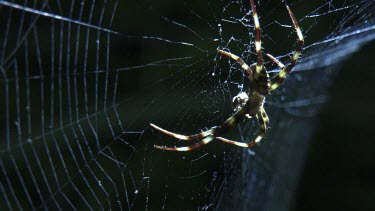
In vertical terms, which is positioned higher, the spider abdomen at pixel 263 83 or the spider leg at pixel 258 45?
the spider leg at pixel 258 45

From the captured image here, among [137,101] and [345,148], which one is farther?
[345,148]

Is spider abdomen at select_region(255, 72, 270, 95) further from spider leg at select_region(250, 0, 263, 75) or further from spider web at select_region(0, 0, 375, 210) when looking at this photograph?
spider web at select_region(0, 0, 375, 210)

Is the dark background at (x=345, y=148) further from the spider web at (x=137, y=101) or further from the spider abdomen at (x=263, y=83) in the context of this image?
the spider abdomen at (x=263, y=83)

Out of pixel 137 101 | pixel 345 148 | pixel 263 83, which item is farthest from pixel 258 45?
pixel 345 148

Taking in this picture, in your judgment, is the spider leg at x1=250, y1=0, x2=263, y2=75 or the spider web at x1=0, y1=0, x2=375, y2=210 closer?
the spider leg at x1=250, y1=0, x2=263, y2=75

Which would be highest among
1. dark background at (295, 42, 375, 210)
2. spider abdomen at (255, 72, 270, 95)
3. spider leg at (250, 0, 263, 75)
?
spider leg at (250, 0, 263, 75)

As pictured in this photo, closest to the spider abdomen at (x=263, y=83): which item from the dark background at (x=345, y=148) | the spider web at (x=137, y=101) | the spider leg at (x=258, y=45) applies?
the spider leg at (x=258, y=45)

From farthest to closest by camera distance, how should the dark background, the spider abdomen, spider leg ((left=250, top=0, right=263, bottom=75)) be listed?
the dark background < the spider abdomen < spider leg ((left=250, top=0, right=263, bottom=75))

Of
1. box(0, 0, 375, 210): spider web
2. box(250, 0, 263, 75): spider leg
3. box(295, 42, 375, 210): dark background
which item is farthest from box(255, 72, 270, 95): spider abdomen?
box(295, 42, 375, 210): dark background

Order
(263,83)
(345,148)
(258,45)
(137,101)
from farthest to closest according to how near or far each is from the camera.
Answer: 1. (345,148)
2. (137,101)
3. (263,83)
4. (258,45)

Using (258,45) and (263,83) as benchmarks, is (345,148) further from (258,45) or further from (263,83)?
(258,45)
